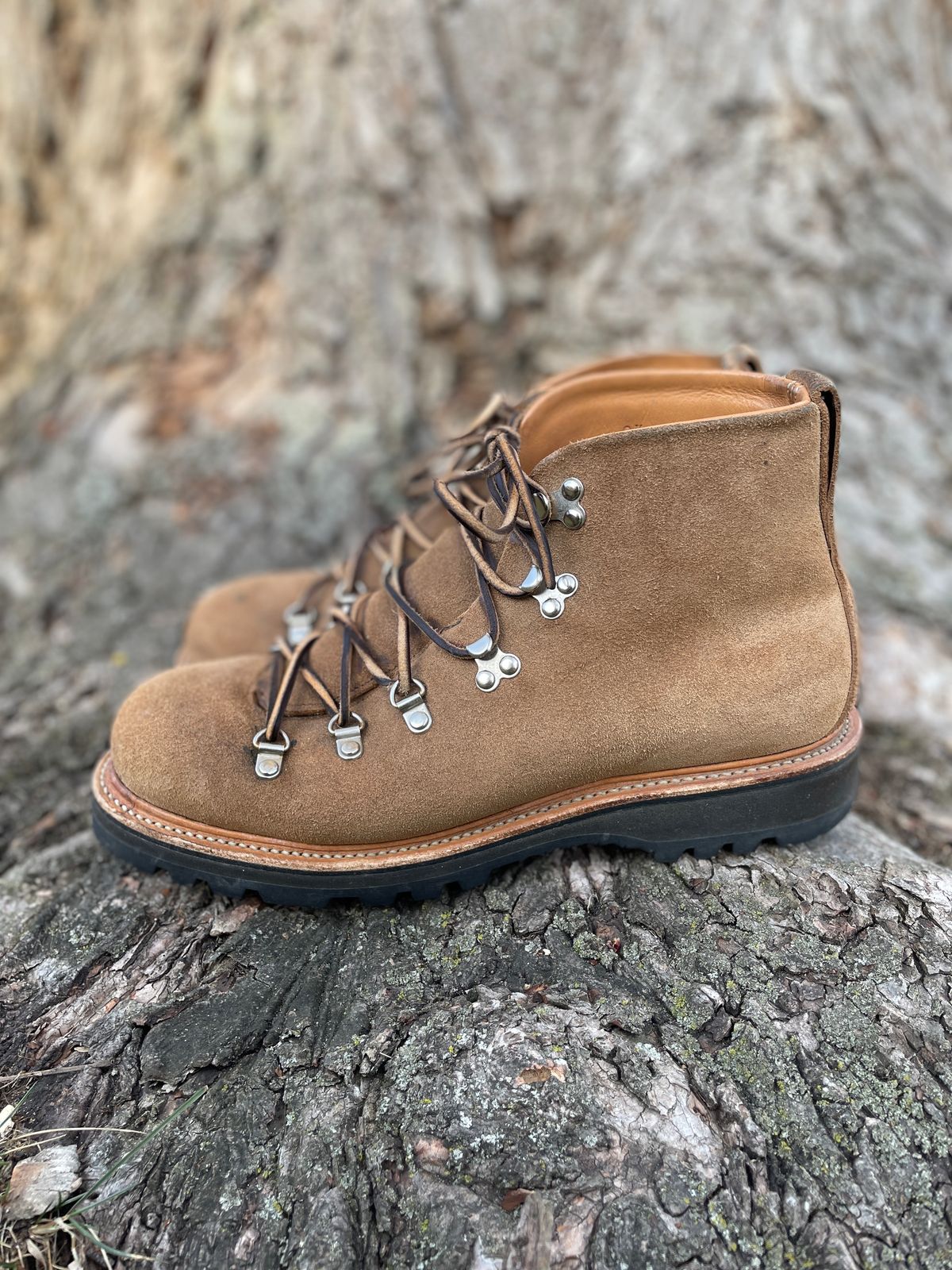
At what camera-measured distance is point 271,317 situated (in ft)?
11.5

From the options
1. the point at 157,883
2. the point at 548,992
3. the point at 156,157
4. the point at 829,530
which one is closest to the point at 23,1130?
the point at 157,883

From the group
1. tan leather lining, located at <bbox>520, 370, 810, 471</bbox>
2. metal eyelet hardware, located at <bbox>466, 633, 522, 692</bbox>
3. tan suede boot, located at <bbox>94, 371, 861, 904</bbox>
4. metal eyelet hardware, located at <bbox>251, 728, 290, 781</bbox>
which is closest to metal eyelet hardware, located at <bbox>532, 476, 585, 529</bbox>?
tan suede boot, located at <bbox>94, 371, 861, 904</bbox>

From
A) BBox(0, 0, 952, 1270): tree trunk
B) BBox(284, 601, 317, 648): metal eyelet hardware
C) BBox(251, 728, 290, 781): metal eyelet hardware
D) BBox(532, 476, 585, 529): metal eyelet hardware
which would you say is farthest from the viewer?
BBox(284, 601, 317, 648): metal eyelet hardware

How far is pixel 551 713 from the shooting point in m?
1.82

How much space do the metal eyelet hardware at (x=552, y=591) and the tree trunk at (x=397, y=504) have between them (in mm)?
548

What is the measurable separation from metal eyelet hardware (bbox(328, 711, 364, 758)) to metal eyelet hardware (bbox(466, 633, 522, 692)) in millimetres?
261

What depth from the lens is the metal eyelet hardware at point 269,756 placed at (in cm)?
183

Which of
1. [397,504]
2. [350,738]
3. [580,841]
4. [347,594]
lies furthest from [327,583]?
[580,841]

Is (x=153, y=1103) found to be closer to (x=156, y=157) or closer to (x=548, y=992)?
(x=548, y=992)

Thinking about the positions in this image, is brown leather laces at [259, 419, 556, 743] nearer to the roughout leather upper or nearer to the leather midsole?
the roughout leather upper

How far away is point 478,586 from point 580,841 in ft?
1.88

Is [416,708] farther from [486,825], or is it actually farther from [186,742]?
[186,742]

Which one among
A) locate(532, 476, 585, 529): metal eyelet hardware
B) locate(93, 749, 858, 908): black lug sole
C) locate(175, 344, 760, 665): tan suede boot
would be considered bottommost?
locate(93, 749, 858, 908): black lug sole

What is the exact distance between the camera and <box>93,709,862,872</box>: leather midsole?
1812mm
